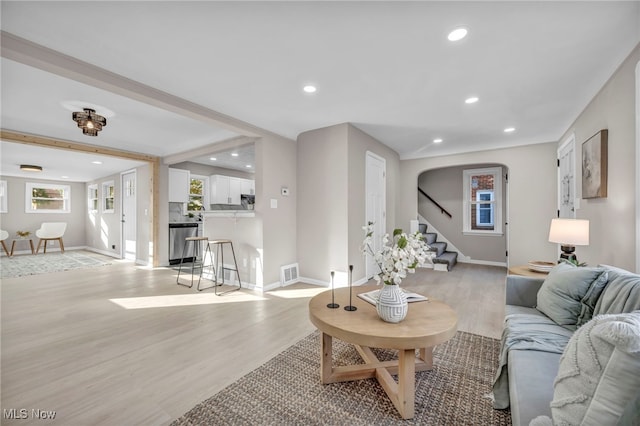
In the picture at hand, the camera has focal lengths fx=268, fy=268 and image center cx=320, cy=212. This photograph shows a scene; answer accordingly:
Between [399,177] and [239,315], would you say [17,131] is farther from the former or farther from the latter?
[399,177]

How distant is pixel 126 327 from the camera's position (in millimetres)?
2723

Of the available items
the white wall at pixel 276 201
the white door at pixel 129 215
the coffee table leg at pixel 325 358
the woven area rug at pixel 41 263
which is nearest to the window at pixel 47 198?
the woven area rug at pixel 41 263

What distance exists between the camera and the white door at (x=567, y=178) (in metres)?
3.62

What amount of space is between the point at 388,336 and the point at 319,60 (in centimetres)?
210

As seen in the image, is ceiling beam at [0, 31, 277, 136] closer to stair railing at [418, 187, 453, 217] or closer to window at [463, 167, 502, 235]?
stair railing at [418, 187, 453, 217]

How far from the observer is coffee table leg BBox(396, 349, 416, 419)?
4.90 feet

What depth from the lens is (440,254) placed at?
5.82m

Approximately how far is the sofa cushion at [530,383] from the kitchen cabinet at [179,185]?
647 centimetres

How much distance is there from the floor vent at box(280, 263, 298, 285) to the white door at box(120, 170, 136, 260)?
445cm

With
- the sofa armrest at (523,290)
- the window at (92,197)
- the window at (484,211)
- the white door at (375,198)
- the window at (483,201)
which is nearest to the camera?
the sofa armrest at (523,290)

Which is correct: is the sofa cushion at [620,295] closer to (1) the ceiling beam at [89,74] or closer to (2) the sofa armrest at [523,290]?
(2) the sofa armrest at [523,290]

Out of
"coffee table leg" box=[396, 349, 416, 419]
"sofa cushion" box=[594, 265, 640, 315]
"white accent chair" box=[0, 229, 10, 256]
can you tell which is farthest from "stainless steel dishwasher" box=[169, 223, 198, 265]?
"sofa cushion" box=[594, 265, 640, 315]

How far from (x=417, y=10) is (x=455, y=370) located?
2.45 metres

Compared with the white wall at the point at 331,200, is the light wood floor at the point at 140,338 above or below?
below
